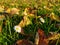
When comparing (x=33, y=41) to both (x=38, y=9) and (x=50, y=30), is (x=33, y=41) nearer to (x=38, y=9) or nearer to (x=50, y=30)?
(x=50, y=30)

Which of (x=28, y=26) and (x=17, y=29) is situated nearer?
(x=17, y=29)

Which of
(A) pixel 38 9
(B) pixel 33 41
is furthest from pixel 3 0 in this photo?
(B) pixel 33 41

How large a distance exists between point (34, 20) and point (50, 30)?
271 millimetres

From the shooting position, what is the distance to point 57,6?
281cm

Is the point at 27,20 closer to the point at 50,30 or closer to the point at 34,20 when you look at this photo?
the point at 34,20

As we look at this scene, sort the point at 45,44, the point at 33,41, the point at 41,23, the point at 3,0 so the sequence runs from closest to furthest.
Result: the point at 45,44, the point at 33,41, the point at 41,23, the point at 3,0

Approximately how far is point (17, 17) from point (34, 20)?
22cm

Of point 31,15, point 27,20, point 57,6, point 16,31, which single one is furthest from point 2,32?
point 57,6

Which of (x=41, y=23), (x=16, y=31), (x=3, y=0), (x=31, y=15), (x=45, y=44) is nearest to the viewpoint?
(x=45, y=44)

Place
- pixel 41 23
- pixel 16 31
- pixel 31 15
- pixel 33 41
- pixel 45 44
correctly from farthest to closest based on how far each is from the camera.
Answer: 1. pixel 31 15
2. pixel 41 23
3. pixel 16 31
4. pixel 33 41
5. pixel 45 44

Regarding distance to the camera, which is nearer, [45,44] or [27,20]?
[45,44]

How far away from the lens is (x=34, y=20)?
226 centimetres

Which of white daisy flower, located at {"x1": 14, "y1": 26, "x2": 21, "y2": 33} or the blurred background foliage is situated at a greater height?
white daisy flower, located at {"x1": 14, "y1": 26, "x2": 21, "y2": 33}

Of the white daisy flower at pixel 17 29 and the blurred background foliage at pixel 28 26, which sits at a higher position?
the white daisy flower at pixel 17 29
